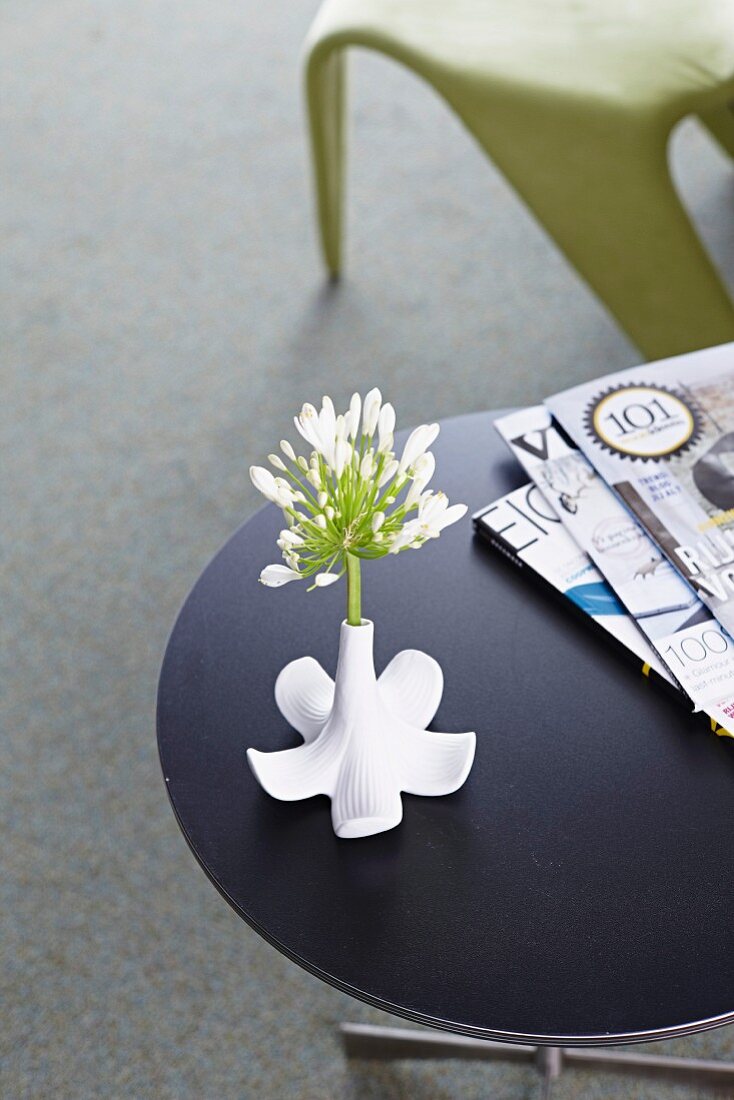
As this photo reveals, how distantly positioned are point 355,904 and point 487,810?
115mm

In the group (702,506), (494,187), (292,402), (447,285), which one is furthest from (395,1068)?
(494,187)

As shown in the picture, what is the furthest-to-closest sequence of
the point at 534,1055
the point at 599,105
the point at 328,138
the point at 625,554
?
1. the point at 328,138
2. the point at 599,105
3. the point at 534,1055
4. the point at 625,554

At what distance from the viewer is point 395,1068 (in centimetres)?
111

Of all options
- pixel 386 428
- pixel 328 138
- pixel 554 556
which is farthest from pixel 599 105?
pixel 386 428

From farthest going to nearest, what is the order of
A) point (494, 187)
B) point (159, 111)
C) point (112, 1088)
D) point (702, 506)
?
point (159, 111), point (494, 187), point (112, 1088), point (702, 506)

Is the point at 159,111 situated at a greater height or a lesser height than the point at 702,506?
greater

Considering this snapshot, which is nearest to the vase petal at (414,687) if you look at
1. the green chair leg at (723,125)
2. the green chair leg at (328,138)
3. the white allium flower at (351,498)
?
the white allium flower at (351,498)

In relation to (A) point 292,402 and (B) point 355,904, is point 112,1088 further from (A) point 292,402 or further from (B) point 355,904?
(A) point 292,402

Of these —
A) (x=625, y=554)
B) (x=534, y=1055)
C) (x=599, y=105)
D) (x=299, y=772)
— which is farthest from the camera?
(x=599, y=105)

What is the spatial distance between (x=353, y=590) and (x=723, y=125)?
154cm

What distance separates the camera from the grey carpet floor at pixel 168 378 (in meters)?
1.15

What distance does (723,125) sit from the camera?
192 centimetres

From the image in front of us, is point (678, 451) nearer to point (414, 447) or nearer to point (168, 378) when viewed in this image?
point (414, 447)

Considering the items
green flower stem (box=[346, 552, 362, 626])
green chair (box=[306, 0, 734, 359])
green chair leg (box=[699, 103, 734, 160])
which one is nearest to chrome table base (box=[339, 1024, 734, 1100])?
green flower stem (box=[346, 552, 362, 626])
